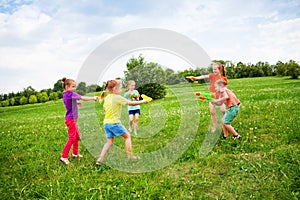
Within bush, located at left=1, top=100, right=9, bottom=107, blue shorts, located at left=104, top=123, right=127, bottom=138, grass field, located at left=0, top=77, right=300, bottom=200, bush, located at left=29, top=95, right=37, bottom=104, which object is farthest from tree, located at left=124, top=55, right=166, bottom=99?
bush, located at left=1, top=100, right=9, bottom=107

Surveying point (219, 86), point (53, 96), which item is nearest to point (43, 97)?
point (53, 96)

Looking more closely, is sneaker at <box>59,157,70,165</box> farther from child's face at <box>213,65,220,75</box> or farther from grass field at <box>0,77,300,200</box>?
child's face at <box>213,65,220,75</box>

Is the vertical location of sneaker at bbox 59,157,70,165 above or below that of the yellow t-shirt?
below

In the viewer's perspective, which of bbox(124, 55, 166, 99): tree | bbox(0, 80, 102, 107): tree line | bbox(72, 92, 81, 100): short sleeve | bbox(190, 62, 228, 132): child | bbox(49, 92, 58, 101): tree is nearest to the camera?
bbox(72, 92, 81, 100): short sleeve

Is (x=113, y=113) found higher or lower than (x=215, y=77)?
lower

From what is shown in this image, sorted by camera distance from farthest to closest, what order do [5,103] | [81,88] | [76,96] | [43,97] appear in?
1. [43,97]
2. [5,103]
3. [76,96]
4. [81,88]

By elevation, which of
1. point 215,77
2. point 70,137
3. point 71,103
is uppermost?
point 215,77

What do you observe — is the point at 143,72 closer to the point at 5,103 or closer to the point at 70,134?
the point at 70,134

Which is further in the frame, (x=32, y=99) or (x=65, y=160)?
(x=32, y=99)

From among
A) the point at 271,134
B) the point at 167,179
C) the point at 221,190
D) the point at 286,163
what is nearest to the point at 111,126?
the point at 167,179

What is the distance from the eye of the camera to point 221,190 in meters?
4.57

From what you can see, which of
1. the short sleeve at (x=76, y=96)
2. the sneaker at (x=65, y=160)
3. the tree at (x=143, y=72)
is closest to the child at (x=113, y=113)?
the short sleeve at (x=76, y=96)

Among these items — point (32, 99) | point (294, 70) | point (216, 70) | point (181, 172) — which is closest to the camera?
point (181, 172)

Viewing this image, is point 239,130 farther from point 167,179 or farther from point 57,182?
point 57,182
